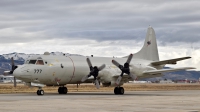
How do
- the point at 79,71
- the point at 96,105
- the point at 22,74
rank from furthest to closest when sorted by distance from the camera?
the point at 79,71 → the point at 22,74 → the point at 96,105

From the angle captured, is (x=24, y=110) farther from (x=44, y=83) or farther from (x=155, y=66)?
(x=155, y=66)

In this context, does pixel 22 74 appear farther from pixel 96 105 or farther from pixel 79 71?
pixel 96 105

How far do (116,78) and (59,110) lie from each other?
2453 cm

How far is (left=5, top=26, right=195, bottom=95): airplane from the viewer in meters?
43.8

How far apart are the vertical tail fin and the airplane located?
541 cm

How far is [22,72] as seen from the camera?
42.7m

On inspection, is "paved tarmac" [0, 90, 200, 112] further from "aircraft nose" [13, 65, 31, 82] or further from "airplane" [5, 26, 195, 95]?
"airplane" [5, 26, 195, 95]

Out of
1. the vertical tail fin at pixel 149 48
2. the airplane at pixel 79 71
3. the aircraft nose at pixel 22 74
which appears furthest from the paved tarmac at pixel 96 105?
the vertical tail fin at pixel 149 48

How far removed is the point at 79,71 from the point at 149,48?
14242 mm

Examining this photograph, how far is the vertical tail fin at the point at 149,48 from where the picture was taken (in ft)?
189

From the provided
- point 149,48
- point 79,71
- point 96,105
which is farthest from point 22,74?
point 149,48

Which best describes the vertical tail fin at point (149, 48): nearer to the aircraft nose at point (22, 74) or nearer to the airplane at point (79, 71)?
the airplane at point (79, 71)

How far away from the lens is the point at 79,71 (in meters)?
47.9

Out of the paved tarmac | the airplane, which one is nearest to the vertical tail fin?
the airplane
